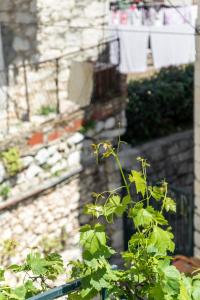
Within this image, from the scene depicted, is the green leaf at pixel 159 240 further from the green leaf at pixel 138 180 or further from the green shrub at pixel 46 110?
the green shrub at pixel 46 110

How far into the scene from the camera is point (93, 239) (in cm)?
261

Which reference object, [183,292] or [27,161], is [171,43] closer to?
[27,161]

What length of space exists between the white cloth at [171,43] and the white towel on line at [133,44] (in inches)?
5.6

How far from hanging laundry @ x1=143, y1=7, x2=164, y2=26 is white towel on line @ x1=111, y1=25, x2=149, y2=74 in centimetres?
88

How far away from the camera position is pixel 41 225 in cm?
801

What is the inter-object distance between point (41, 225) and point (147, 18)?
14.0 feet

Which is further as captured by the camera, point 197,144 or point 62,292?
point 197,144

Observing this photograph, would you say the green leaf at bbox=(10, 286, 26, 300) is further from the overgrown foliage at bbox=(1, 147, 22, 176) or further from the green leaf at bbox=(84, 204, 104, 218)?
the overgrown foliage at bbox=(1, 147, 22, 176)

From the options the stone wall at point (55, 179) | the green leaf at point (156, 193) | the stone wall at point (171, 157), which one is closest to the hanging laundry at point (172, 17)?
the stone wall at point (171, 157)

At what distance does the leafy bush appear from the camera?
1022 centimetres

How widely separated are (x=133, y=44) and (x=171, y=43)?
0.62 metres

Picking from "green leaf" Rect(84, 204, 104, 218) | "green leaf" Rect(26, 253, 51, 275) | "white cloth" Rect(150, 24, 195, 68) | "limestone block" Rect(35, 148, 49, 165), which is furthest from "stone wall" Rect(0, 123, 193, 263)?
"green leaf" Rect(84, 204, 104, 218)

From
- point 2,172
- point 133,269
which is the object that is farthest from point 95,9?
point 133,269

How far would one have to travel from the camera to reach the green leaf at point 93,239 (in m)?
2.60
